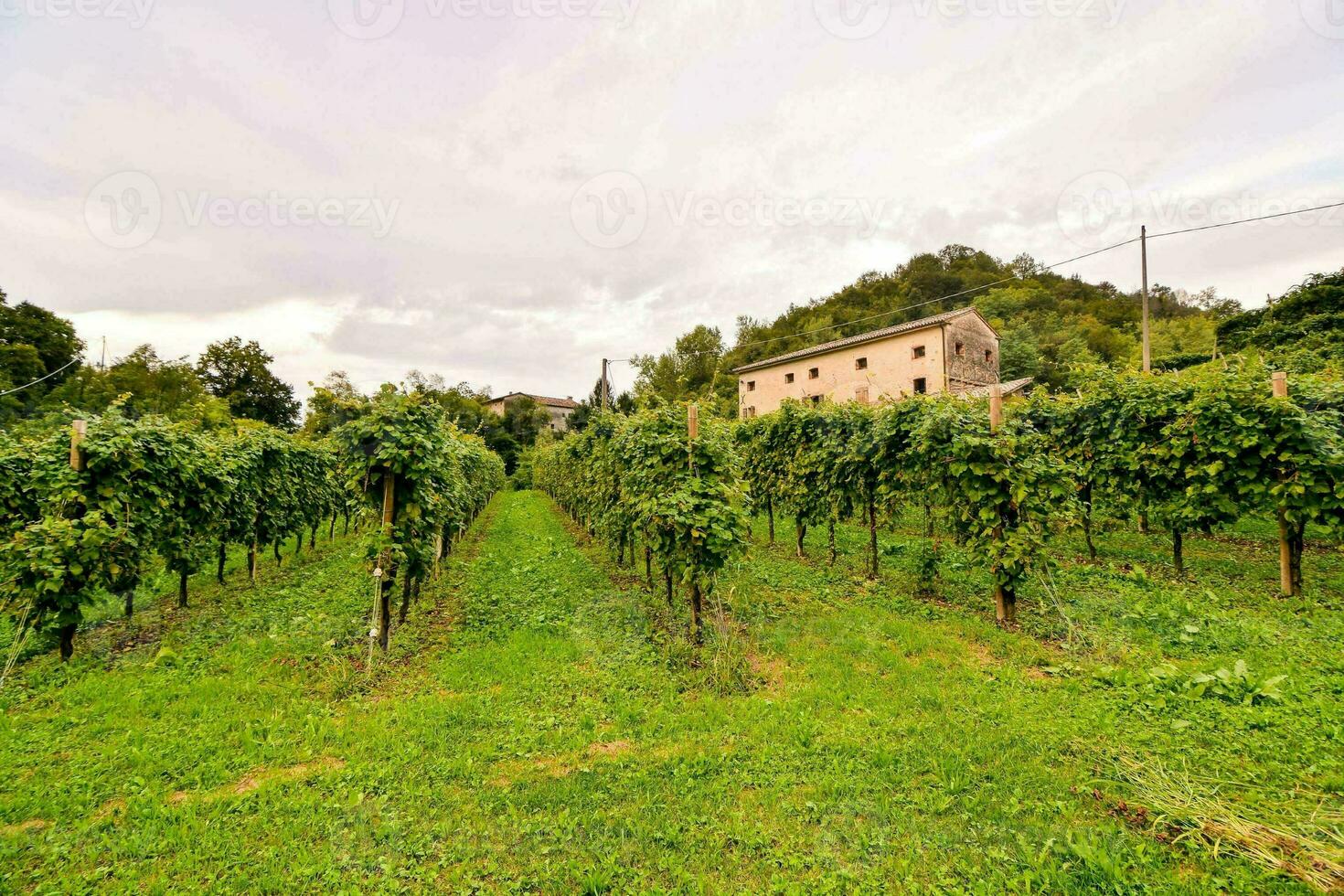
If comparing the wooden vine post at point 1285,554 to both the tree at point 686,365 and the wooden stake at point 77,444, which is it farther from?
the tree at point 686,365

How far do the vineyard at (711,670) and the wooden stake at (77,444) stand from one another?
62 millimetres

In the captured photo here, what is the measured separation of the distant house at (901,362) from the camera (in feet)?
100

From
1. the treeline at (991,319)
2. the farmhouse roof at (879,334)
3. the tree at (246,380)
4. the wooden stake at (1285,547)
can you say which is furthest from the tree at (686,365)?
the wooden stake at (1285,547)

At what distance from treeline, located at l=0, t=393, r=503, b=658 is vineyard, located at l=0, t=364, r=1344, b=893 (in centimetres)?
5

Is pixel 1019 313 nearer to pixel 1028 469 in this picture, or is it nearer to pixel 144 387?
pixel 1028 469

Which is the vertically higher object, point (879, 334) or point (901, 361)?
point (879, 334)

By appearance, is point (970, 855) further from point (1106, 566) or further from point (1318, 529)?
point (1318, 529)

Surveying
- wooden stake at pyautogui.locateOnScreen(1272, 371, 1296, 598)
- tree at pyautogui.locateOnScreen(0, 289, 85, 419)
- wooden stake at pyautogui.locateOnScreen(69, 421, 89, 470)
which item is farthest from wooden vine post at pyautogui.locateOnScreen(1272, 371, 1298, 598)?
tree at pyautogui.locateOnScreen(0, 289, 85, 419)

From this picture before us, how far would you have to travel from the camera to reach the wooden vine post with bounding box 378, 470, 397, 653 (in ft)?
19.9

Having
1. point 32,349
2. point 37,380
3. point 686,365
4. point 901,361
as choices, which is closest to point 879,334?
point 901,361

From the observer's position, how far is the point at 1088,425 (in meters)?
9.13

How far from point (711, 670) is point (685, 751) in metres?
1.47

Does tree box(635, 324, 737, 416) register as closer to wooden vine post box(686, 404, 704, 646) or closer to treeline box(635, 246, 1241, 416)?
treeline box(635, 246, 1241, 416)

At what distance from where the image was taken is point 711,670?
5.39m
